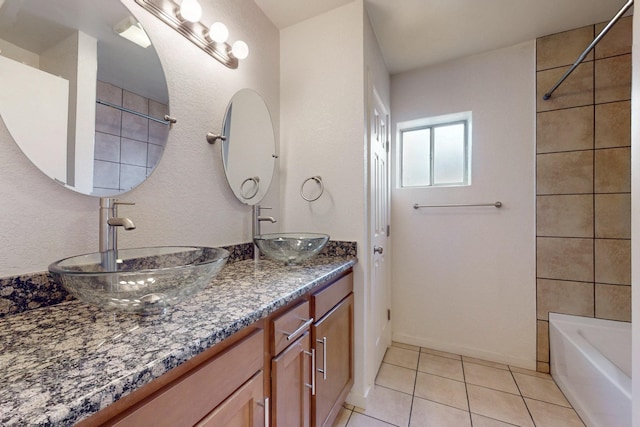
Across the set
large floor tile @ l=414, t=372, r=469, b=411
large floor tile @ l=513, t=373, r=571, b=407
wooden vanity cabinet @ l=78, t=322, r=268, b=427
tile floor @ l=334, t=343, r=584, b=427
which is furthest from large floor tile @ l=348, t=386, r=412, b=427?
wooden vanity cabinet @ l=78, t=322, r=268, b=427

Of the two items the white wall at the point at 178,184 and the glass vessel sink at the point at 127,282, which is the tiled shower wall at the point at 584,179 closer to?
the white wall at the point at 178,184

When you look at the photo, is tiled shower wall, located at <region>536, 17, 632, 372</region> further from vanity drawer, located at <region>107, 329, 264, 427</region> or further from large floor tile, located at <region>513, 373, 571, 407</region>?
vanity drawer, located at <region>107, 329, 264, 427</region>

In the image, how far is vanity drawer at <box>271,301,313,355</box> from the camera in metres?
0.79

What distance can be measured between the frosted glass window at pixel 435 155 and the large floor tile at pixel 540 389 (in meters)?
1.38

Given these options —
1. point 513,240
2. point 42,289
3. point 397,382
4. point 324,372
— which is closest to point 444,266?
point 513,240

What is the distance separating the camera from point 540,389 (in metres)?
1.59

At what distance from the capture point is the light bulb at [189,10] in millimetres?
1014

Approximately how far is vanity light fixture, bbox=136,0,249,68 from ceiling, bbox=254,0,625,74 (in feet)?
1.53

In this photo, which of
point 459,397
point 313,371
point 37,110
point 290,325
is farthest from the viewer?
point 459,397

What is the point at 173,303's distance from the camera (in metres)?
0.66

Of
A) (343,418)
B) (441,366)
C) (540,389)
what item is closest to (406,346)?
(441,366)

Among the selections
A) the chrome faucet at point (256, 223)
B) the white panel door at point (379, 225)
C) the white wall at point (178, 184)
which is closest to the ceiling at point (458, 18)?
the white wall at point (178, 184)

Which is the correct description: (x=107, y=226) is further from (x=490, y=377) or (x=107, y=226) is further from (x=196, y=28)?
(x=490, y=377)

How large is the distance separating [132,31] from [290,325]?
1161 mm
